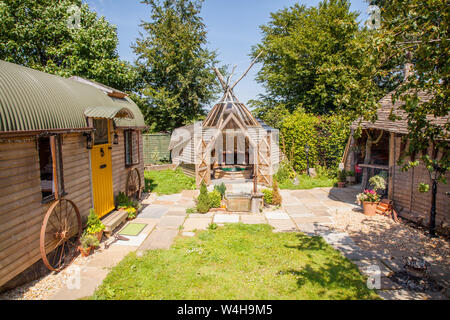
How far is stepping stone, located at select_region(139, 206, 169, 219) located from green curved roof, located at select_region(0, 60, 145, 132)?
4244mm

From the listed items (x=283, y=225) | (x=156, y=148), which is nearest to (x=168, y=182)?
(x=156, y=148)

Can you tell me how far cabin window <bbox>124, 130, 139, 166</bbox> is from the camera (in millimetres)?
10477

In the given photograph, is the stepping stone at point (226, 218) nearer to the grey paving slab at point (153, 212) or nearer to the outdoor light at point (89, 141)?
the grey paving slab at point (153, 212)

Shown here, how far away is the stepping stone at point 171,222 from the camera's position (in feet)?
28.3

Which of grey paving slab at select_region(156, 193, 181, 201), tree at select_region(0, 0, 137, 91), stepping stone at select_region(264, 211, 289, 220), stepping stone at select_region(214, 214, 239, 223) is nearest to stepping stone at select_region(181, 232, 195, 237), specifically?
stepping stone at select_region(214, 214, 239, 223)

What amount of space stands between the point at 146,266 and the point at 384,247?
6.25 meters

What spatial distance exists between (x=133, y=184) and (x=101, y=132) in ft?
9.86

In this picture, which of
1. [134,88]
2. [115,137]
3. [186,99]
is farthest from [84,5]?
[115,137]

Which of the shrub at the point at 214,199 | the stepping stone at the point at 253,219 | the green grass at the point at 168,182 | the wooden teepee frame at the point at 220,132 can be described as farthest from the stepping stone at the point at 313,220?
the green grass at the point at 168,182

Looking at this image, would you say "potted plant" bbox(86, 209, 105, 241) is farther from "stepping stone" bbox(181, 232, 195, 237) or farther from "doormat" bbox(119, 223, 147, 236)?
"stepping stone" bbox(181, 232, 195, 237)

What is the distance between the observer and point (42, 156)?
675 cm

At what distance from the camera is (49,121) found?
539 cm

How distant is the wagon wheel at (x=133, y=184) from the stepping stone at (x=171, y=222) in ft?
6.57
